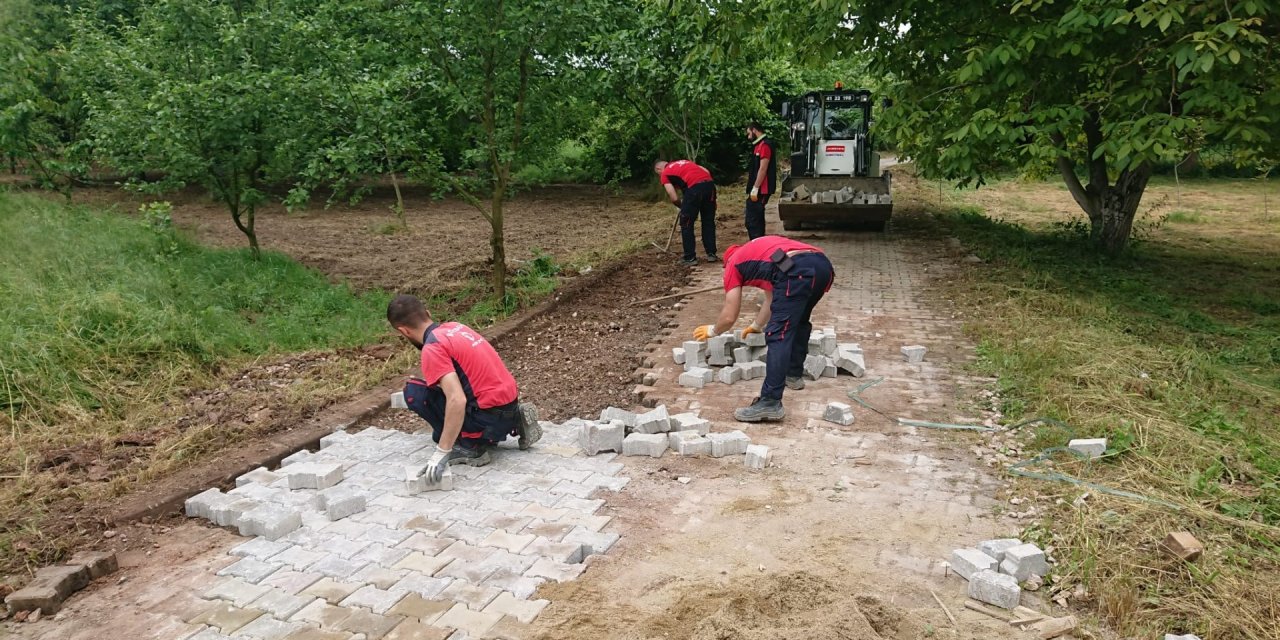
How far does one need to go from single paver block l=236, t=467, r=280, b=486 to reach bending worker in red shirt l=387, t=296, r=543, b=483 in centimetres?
96

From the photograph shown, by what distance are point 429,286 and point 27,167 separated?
24.3 feet

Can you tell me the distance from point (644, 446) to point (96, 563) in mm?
3006

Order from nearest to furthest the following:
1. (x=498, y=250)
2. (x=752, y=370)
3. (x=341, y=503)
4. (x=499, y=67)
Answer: (x=341, y=503), (x=752, y=370), (x=499, y=67), (x=498, y=250)

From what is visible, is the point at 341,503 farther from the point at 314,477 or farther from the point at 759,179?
the point at 759,179

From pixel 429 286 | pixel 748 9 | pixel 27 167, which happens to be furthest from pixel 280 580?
pixel 27 167

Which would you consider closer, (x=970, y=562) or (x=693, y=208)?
(x=970, y=562)

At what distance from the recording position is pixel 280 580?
373 cm

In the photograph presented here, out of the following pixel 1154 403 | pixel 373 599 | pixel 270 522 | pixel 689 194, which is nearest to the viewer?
pixel 373 599

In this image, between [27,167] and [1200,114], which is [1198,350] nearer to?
[1200,114]

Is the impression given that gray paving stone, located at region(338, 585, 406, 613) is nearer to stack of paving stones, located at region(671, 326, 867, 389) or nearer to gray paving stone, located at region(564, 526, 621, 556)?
gray paving stone, located at region(564, 526, 621, 556)

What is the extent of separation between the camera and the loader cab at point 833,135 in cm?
1435

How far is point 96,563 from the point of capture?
3.87 m

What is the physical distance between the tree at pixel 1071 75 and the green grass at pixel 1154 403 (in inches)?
62.0

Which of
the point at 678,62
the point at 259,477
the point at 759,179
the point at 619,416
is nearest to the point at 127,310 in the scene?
the point at 259,477
